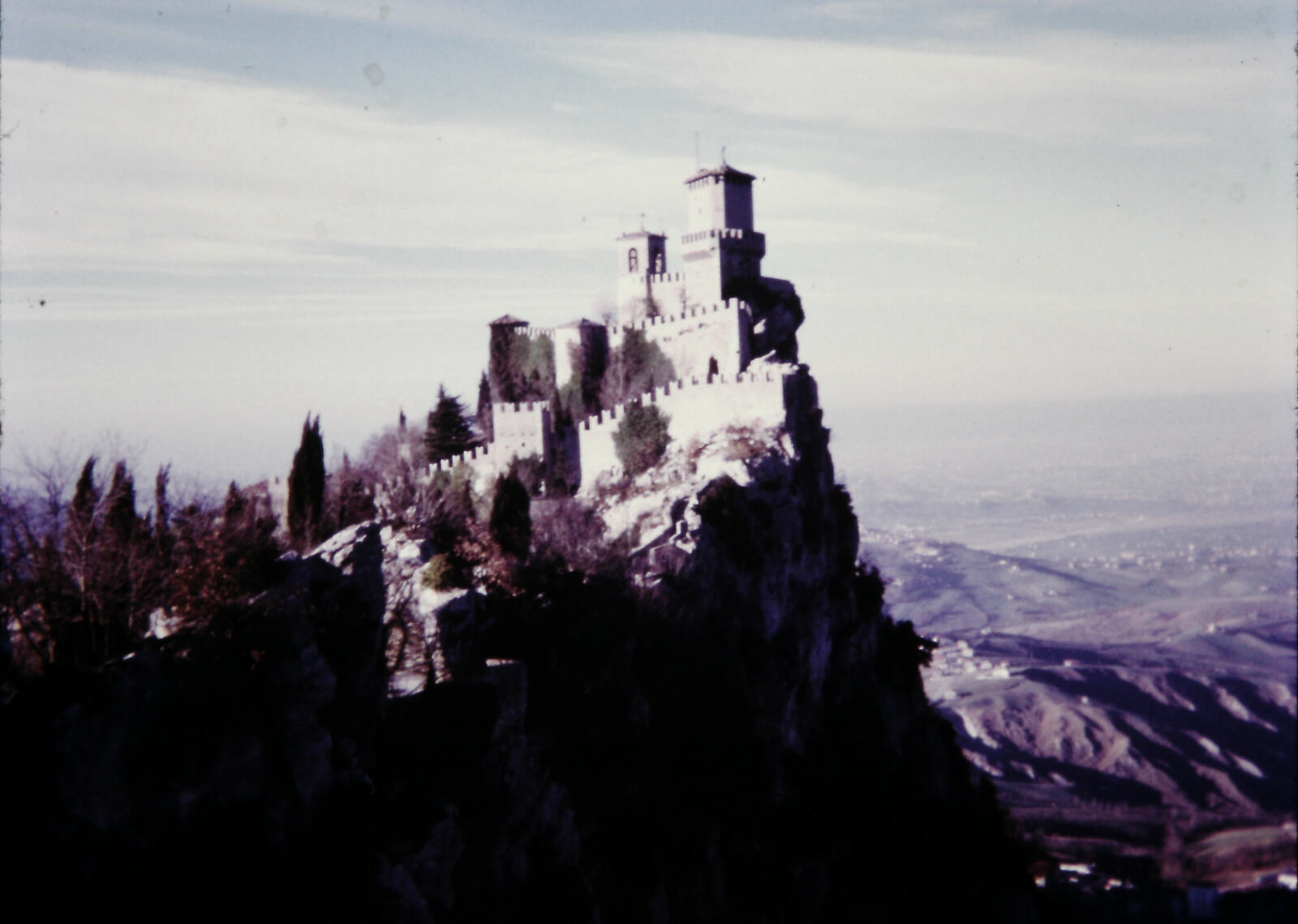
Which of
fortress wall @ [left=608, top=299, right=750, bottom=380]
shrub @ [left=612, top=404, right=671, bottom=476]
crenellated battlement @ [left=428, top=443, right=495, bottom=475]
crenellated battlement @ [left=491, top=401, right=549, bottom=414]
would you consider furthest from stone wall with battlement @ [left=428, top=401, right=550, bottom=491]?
fortress wall @ [left=608, top=299, right=750, bottom=380]

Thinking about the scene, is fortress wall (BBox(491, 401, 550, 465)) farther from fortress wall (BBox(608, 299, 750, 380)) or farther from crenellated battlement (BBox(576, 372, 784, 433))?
fortress wall (BBox(608, 299, 750, 380))

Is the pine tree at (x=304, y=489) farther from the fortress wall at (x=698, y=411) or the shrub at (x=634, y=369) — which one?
the shrub at (x=634, y=369)

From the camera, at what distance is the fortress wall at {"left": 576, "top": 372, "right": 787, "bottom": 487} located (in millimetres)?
47906

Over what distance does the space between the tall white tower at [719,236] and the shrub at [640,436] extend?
11272 millimetres

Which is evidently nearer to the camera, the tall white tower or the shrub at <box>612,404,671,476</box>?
the shrub at <box>612,404,671,476</box>

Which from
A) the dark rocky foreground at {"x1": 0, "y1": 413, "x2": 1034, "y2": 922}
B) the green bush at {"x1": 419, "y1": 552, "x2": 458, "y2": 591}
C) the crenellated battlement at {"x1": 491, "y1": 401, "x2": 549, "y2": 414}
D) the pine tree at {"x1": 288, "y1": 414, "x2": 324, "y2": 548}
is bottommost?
the dark rocky foreground at {"x1": 0, "y1": 413, "x2": 1034, "y2": 922}

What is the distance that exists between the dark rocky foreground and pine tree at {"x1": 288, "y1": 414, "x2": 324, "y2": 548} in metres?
9.01

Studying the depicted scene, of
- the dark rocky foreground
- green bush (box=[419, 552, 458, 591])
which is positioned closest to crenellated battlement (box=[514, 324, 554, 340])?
the dark rocky foreground

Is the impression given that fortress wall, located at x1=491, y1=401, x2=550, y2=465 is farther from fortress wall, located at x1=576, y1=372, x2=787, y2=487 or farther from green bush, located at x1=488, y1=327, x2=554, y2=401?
green bush, located at x1=488, y1=327, x2=554, y2=401

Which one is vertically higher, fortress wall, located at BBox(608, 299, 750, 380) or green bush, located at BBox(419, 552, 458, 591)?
fortress wall, located at BBox(608, 299, 750, 380)

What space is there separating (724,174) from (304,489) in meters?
36.0

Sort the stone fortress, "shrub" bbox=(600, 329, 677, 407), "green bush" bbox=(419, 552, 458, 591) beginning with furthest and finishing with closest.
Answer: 1. "shrub" bbox=(600, 329, 677, 407)
2. the stone fortress
3. "green bush" bbox=(419, 552, 458, 591)

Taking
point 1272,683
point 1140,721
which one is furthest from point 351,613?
point 1272,683

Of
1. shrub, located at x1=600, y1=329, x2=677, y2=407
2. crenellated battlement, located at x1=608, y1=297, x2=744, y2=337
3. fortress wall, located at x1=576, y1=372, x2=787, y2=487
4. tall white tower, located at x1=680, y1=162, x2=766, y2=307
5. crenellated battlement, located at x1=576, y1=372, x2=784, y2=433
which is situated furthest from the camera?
tall white tower, located at x1=680, y1=162, x2=766, y2=307
